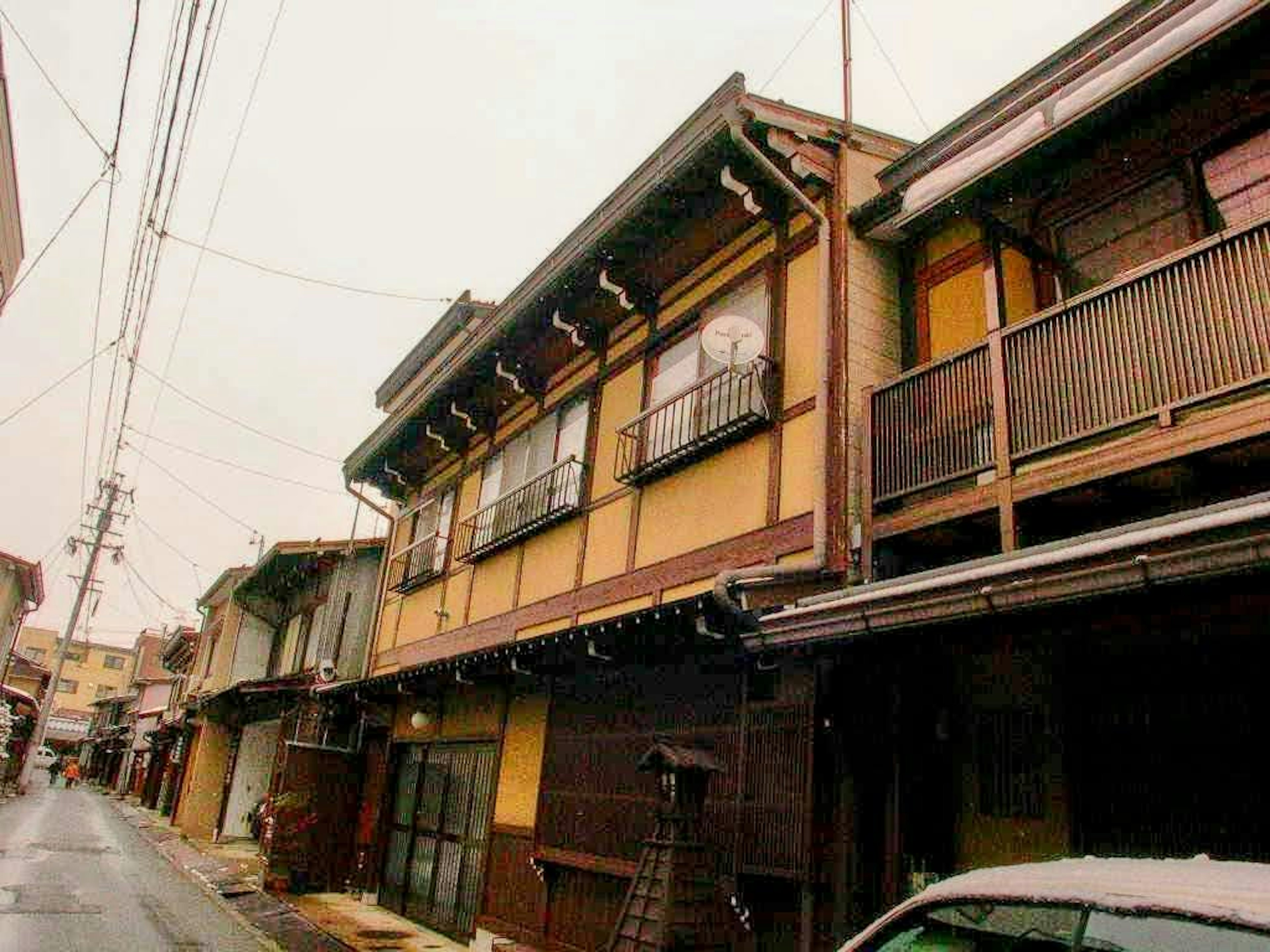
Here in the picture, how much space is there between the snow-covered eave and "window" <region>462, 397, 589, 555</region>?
5.15 m

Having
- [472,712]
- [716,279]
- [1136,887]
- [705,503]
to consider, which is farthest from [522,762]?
[1136,887]

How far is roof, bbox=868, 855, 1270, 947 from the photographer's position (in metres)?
2.17

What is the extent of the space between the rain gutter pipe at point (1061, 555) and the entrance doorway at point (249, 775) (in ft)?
77.9

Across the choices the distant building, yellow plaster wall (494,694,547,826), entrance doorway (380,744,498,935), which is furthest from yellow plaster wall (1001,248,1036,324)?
the distant building

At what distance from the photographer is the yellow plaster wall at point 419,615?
15.0 metres

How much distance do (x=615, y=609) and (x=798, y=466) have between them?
124 inches

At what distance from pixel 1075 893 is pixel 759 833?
4.68 m

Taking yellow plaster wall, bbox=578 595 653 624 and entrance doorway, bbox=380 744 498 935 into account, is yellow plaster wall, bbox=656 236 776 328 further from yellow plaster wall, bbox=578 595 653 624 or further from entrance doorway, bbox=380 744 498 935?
entrance doorway, bbox=380 744 498 935

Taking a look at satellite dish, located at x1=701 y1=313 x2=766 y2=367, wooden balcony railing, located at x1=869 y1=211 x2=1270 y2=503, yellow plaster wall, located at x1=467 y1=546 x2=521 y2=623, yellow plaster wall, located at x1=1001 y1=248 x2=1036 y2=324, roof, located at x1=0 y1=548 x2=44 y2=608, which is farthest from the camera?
roof, located at x1=0 y1=548 x2=44 y2=608

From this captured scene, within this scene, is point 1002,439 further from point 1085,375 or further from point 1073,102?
point 1073,102

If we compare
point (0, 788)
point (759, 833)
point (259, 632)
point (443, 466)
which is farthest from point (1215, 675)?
point (0, 788)

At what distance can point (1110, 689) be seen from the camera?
5973 mm

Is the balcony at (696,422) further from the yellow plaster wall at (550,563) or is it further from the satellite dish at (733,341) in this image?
the yellow plaster wall at (550,563)

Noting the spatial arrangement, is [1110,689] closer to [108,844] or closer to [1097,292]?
[1097,292]
